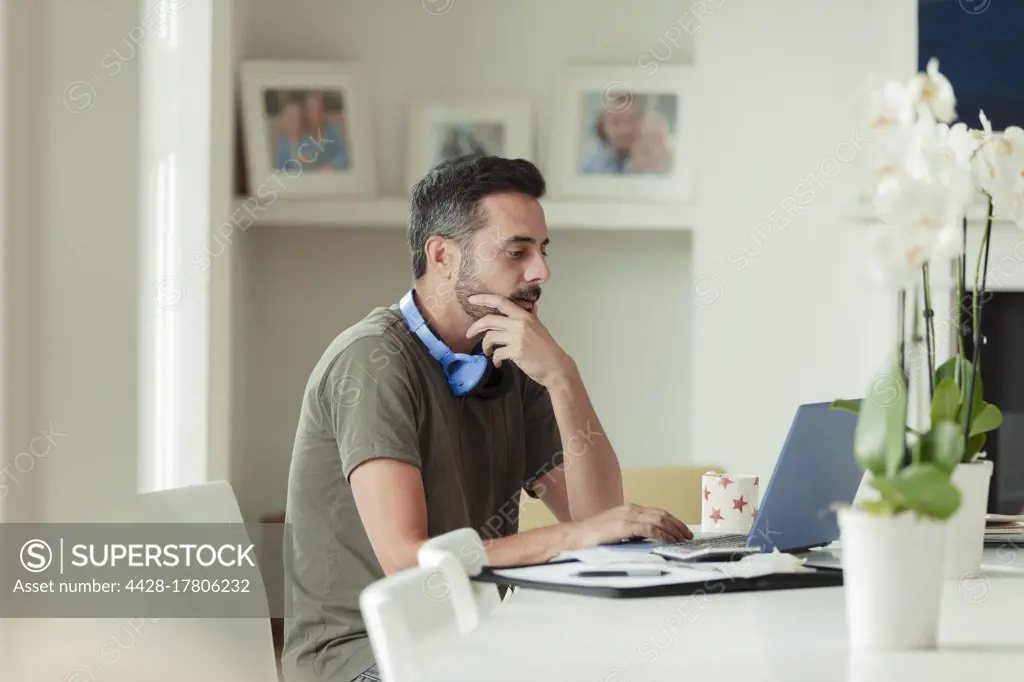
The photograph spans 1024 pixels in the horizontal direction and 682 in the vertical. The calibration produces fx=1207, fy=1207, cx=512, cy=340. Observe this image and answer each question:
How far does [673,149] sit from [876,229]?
9.72 ft

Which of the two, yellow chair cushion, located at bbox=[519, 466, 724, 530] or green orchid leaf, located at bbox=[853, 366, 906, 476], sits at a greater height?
green orchid leaf, located at bbox=[853, 366, 906, 476]

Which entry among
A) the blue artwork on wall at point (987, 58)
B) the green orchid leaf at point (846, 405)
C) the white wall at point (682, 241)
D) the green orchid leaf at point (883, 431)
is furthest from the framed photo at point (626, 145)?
the green orchid leaf at point (883, 431)

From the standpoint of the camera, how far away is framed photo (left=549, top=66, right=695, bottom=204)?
3.96 meters

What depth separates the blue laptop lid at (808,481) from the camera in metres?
1.46

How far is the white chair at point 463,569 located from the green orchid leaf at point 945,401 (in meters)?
0.53

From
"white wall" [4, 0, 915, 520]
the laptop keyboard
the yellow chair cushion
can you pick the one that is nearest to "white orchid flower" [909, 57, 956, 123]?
the laptop keyboard

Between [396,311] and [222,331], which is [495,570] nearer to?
[396,311]

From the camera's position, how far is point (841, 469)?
5.07 feet

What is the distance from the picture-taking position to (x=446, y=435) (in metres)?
1.87

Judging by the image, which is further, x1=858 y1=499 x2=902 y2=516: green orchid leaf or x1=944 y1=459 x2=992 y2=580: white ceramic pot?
x1=944 y1=459 x2=992 y2=580: white ceramic pot

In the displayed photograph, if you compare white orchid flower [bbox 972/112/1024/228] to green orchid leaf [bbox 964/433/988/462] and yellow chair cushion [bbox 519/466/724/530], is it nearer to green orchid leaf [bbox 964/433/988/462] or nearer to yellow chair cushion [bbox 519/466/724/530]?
green orchid leaf [bbox 964/433/988/462]

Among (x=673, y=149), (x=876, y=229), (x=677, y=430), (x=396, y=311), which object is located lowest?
(x=677, y=430)

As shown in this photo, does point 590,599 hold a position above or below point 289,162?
below

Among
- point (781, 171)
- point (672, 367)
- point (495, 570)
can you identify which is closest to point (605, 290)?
point (672, 367)
